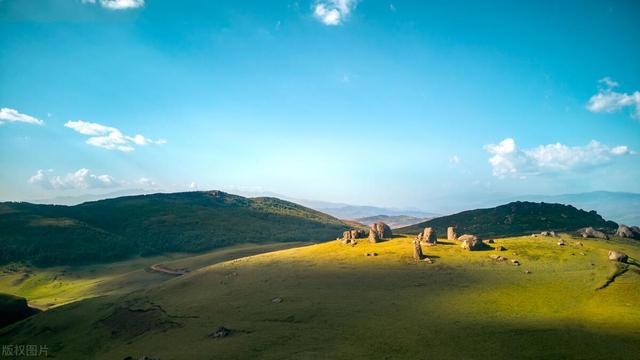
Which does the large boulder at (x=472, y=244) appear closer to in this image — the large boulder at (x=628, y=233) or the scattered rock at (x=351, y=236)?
the scattered rock at (x=351, y=236)

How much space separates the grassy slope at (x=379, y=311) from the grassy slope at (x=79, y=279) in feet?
139

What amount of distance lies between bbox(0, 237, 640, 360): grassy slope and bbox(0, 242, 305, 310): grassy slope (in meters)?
42.5

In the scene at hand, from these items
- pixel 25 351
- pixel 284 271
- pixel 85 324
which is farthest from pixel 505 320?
pixel 25 351

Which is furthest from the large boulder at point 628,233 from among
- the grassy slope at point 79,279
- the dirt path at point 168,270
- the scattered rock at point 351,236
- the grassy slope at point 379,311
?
the dirt path at point 168,270

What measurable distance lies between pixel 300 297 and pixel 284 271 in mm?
17809

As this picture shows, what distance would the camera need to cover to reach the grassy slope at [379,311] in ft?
122

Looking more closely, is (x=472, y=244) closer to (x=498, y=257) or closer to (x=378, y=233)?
(x=498, y=257)

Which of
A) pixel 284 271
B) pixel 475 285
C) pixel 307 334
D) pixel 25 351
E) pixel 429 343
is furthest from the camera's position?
pixel 284 271

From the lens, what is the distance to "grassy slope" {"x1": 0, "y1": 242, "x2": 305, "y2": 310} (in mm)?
118000

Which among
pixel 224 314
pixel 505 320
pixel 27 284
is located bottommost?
pixel 27 284

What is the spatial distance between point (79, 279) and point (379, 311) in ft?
470

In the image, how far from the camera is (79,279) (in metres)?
148

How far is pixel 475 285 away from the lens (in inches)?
2135

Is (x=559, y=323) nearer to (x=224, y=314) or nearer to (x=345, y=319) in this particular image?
(x=345, y=319)
